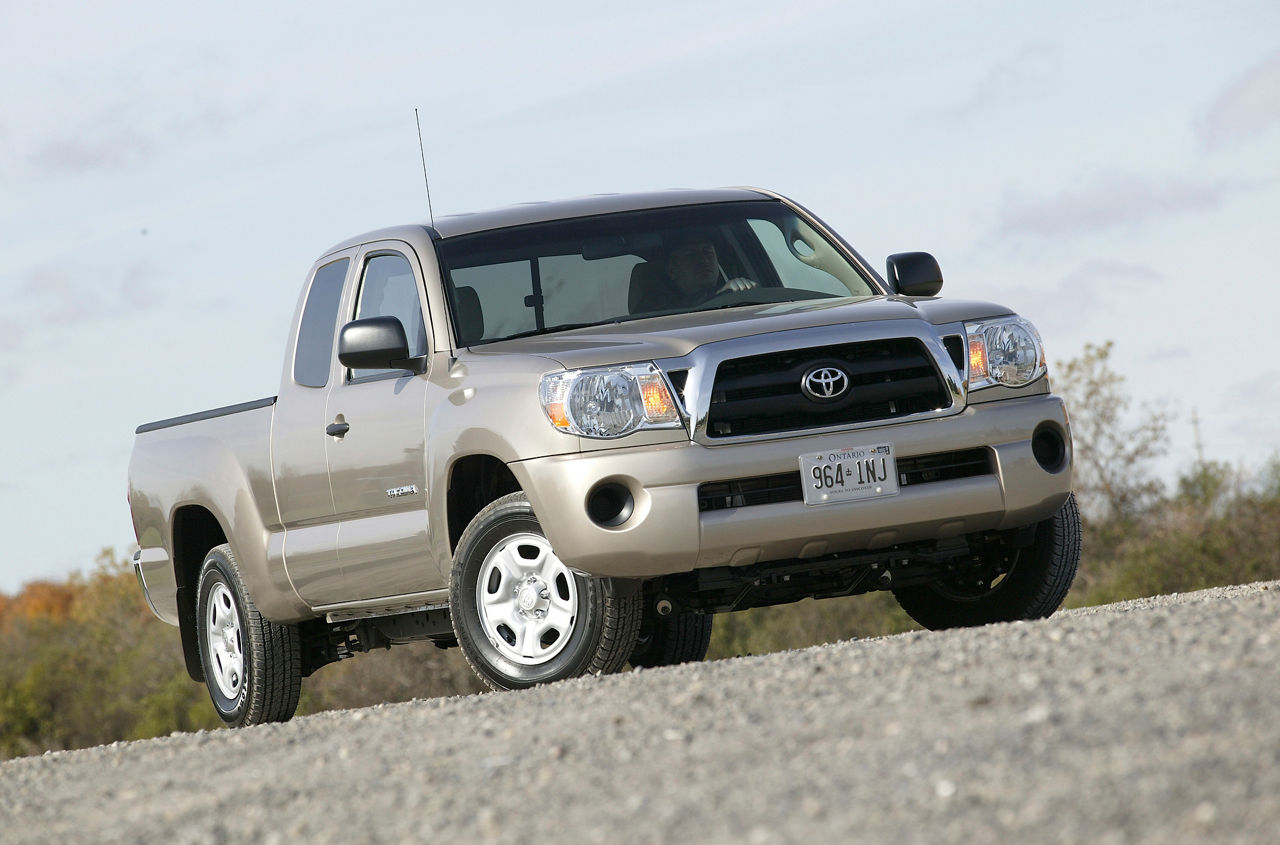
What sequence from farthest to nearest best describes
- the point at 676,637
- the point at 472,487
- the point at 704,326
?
1. the point at 676,637
2. the point at 472,487
3. the point at 704,326

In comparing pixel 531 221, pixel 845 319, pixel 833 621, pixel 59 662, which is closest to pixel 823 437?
pixel 845 319

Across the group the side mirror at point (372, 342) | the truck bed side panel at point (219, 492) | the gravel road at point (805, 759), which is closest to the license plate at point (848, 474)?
the gravel road at point (805, 759)

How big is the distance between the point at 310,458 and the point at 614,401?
203 centimetres

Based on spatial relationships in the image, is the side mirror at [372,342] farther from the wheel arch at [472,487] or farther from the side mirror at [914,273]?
the side mirror at [914,273]

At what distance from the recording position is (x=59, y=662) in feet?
183

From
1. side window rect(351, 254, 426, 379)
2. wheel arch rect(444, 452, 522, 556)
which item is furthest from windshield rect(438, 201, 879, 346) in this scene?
wheel arch rect(444, 452, 522, 556)

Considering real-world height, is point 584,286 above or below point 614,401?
above

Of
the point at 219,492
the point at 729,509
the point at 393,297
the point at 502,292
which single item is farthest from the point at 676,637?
the point at 729,509

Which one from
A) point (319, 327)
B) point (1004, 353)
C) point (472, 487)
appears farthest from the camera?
point (319, 327)

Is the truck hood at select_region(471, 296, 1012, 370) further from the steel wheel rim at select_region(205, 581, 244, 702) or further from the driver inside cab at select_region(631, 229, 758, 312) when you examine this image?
the steel wheel rim at select_region(205, 581, 244, 702)

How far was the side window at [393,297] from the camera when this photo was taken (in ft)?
26.5

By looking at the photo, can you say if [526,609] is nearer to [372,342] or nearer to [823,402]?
[372,342]

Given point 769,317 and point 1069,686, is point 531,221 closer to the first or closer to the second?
point 769,317

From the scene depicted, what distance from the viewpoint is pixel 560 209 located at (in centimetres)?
851
